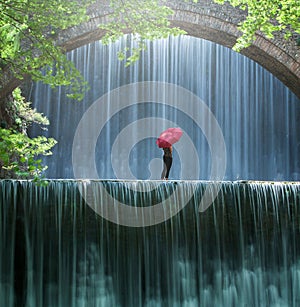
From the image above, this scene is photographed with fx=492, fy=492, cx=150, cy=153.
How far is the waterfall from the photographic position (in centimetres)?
1434

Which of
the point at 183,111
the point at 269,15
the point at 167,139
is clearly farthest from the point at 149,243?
the point at 183,111

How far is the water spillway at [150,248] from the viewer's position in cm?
690

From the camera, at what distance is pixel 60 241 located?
7020 mm

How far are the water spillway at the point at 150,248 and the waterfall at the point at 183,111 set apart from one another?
655 cm

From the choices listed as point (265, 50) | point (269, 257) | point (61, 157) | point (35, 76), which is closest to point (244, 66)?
point (265, 50)

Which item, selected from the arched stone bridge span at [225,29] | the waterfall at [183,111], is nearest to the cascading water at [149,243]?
the arched stone bridge span at [225,29]

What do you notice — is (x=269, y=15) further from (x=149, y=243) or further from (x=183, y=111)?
(x=183, y=111)

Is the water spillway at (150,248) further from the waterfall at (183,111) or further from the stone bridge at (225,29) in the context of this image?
the waterfall at (183,111)

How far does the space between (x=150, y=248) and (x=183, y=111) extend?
26.2ft

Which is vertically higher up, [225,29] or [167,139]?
[225,29]

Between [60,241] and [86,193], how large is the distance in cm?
77

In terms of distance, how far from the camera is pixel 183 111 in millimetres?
14766

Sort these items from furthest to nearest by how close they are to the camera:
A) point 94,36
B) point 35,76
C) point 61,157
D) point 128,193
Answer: point 61,157 → point 94,36 → point 128,193 → point 35,76

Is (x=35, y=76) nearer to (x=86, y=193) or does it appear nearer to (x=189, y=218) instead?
(x=86, y=193)
